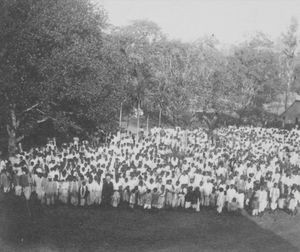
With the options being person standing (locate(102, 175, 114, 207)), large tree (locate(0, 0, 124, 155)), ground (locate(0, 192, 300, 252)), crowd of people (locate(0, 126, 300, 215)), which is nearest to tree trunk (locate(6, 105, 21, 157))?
large tree (locate(0, 0, 124, 155))

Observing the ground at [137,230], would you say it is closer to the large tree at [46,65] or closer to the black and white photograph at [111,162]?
the black and white photograph at [111,162]

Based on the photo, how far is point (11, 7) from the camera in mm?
20266

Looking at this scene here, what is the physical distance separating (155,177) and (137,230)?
3.51m

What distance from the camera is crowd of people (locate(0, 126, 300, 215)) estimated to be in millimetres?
15883

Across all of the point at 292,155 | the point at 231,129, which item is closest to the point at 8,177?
the point at 292,155

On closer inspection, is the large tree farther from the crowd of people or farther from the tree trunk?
the crowd of people

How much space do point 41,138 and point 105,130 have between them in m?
3.90

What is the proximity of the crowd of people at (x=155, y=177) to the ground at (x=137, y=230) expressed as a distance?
45 centimetres

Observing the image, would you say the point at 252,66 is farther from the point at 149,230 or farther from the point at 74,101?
the point at 149,230

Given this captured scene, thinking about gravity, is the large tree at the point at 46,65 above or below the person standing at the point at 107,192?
above

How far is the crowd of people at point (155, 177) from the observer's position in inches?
625

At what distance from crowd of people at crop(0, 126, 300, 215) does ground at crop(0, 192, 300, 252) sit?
453 millimetres

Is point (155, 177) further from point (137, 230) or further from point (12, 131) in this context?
point (12, 131)

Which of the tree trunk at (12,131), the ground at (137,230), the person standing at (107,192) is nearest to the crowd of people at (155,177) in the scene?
the person standing at (107,192)
